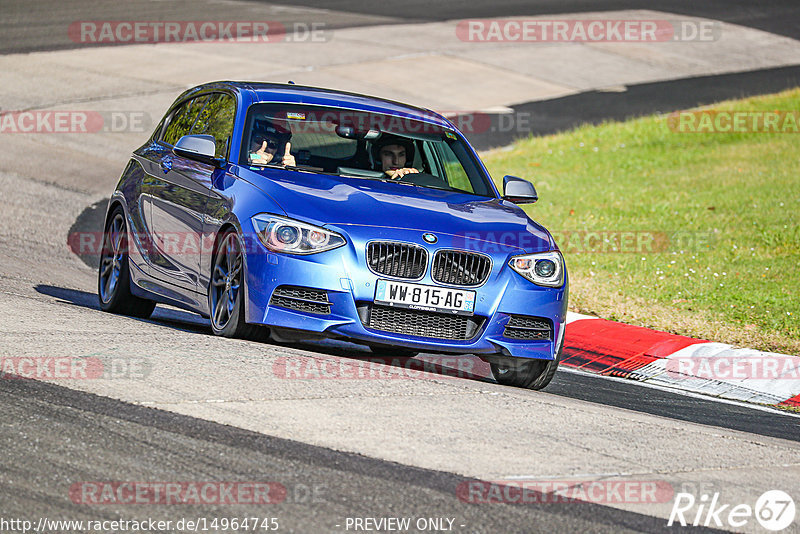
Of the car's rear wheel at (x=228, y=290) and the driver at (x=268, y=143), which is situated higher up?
the driver at (x=268, y=143)

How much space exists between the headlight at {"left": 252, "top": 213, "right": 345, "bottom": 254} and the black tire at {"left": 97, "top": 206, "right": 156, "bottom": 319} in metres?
2.55

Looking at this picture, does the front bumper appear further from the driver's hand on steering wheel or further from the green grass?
the green grass

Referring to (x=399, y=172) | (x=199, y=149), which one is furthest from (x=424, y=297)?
(x=199, y=149)

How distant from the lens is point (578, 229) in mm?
15469

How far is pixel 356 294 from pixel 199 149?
1744 mm

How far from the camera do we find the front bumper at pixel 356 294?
7215 mm

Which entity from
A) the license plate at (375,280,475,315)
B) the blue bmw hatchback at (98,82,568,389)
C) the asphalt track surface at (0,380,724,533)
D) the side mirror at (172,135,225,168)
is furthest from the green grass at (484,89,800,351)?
the asphalt track surface at (0,380,724,533)

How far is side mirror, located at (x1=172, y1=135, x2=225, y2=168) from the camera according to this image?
27.0 ft

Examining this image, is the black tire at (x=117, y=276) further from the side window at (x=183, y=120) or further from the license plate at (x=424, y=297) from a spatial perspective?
the license plate at (x=424, y=297)

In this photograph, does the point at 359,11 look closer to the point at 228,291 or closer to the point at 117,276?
the point at 117,276

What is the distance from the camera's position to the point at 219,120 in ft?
29.4

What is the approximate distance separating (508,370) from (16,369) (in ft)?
10.8

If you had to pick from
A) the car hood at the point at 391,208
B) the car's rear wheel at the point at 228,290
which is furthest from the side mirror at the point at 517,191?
the car's rear wheel at the point at 228,290

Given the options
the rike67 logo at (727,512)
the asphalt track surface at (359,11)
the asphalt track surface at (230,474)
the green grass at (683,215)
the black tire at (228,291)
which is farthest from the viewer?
the asphalt track surface at (359,11)
